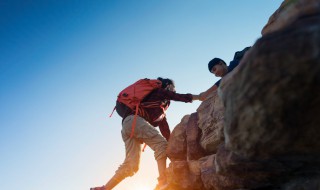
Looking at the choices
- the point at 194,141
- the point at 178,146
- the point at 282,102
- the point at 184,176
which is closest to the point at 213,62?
the point at 194,141

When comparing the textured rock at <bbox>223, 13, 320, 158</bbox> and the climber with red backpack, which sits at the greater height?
the climber with red backpack

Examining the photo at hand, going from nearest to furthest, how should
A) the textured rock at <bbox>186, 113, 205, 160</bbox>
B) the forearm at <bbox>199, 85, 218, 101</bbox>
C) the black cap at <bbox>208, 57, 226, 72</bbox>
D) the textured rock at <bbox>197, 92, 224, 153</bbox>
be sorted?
the textured rock at <bbox>197, 92, 224, 153</bbox> → the textured rock at <bbox>186, 113, 205, 160</bbox> → the forearm at <bbox>199, 85, 218, 101</bbox> → the black cap at <bbox>208, 57, 226, 72</bbox>

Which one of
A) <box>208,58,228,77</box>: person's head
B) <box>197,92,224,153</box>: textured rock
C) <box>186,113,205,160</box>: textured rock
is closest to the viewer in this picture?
<box>197,92,224,153</box>: textured rock

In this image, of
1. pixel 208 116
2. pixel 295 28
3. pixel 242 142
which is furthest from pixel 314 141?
pixel 208 116

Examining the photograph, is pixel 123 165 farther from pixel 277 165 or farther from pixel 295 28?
pixel 295 28

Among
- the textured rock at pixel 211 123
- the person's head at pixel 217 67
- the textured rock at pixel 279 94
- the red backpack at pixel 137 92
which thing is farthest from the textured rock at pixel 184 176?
the textured rock at pixel 279 94

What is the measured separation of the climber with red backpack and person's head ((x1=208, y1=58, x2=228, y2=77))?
51.8 inches

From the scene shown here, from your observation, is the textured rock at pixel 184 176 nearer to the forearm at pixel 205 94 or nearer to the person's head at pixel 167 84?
the forearm at pixel 205 94

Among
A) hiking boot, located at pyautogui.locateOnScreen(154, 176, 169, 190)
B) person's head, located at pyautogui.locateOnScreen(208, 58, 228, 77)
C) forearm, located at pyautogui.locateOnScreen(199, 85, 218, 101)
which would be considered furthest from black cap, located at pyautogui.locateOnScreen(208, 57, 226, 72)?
hiking boot, located at pyautogui.locateOnScreen(154, 176, 169, 190)

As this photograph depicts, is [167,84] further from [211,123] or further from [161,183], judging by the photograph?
[161,183]

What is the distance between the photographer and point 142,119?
33.2 ft

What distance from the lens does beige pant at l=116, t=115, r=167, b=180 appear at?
32.4ft

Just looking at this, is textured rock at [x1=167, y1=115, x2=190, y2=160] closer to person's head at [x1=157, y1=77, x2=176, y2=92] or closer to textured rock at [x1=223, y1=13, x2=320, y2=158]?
person's head at [x1=157, y1=77, x2=176, y2=92]

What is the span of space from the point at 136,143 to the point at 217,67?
4359mm
